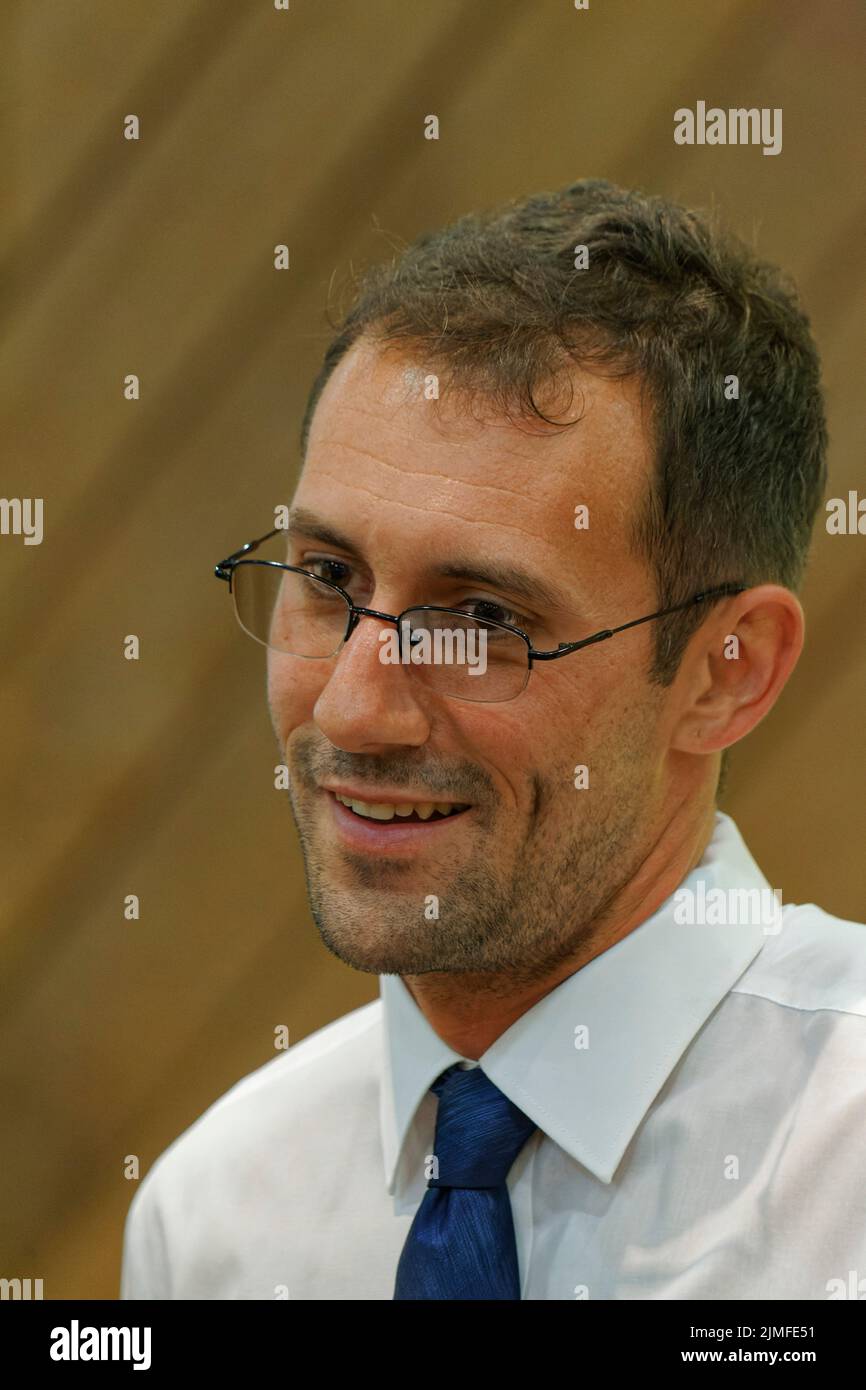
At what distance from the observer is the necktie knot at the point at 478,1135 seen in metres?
1.52

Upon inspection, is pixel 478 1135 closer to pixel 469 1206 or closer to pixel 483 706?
pixel 469 1206

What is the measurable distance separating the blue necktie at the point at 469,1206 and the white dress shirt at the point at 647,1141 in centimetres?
3

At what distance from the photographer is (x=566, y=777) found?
151cm

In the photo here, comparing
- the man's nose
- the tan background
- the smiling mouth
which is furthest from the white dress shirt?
the tan background

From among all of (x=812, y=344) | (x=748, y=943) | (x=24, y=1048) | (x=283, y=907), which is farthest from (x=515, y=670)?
(x=24, y=1048)

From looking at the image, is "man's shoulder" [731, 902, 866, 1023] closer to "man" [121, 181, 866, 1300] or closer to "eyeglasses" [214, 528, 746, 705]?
"man" [121, 181, 866, 1300]

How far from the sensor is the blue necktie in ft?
Result: 4.81

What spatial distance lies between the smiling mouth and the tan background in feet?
3.24

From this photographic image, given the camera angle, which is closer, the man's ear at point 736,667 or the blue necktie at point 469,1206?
the blue necktie at point 469,1206

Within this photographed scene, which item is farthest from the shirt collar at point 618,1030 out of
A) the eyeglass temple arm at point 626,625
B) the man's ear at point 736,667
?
the eyeglass temple arm at point 626,625

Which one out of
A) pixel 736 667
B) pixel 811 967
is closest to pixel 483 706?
pixel 736 667

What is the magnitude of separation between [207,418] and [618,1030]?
4.70 feet

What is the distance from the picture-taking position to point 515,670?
1490 millimetres

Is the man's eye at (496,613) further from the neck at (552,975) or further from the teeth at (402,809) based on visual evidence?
the neck at (552,975)
